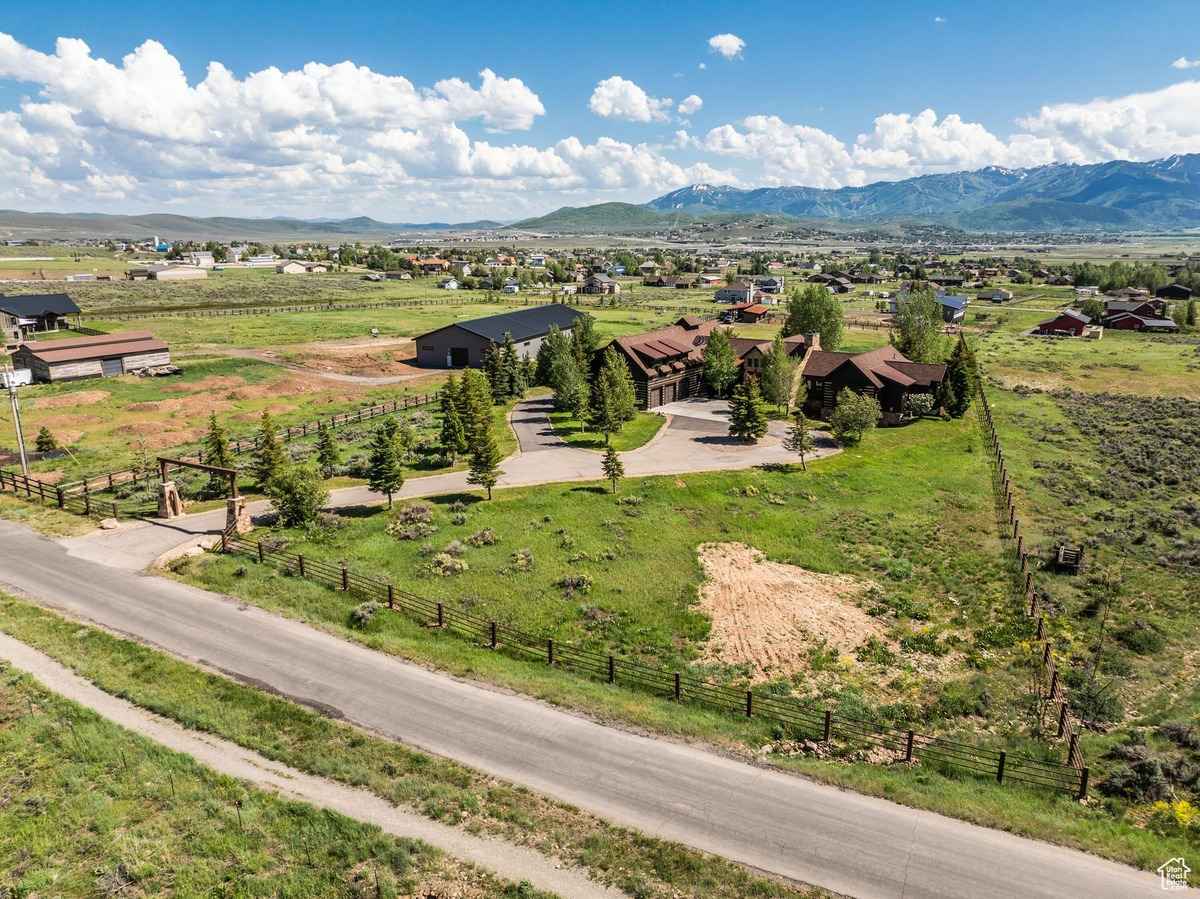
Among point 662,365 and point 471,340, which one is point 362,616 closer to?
point 662,365

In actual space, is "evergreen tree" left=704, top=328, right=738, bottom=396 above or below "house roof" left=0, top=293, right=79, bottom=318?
below

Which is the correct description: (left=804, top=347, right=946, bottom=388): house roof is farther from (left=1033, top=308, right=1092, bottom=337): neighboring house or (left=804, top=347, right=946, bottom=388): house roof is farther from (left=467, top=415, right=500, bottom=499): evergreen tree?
(left=1033, top=308, right=1092, bottom=337): neighboring house

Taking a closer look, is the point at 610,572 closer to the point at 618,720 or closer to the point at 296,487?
Result: the point at 618,720

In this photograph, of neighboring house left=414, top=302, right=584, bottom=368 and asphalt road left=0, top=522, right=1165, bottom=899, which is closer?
asphalt road left=0, top=522, right=1165, bottom=899

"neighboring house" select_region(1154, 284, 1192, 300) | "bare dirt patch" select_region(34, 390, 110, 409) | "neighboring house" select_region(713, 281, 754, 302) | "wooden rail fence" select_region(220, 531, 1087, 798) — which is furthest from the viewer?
"neighboring house" select_region(713, 281, 754, 302)

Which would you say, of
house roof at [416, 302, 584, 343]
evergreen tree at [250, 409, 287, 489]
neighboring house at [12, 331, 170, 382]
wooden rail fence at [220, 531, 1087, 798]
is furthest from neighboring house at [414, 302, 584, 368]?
wooden rail fence at [220, 531, 1087, 798]

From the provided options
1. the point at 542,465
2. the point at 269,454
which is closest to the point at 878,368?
the point at 542,465

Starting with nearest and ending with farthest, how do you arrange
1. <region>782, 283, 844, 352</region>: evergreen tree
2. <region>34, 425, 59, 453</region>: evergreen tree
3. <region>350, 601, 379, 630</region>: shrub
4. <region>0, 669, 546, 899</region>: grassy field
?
1. <region>0, 669, 546, 899</region>: grassy field
2. <region>350, 601, 379, 630</region>: shrub
3. <region>34, 425, 59, 453</region>: evergreen tree
4. <region>782, 283, 844, 352</region>: evergreen tree
